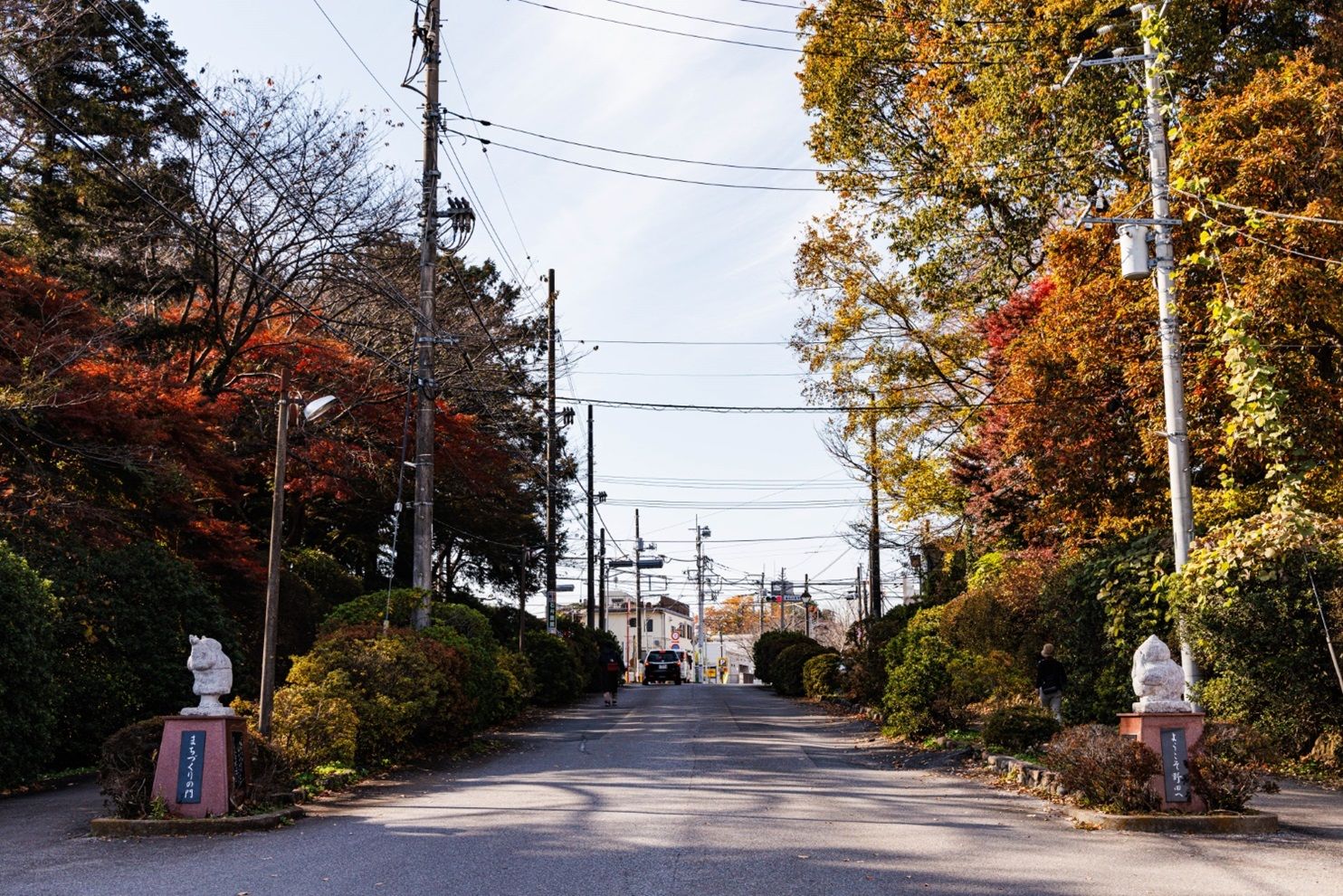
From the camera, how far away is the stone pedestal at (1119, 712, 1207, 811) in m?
10.8

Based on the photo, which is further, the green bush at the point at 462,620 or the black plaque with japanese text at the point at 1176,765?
the green bush at the point at 462,620

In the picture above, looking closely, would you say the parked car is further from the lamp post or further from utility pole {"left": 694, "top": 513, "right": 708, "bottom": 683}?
the lamp post

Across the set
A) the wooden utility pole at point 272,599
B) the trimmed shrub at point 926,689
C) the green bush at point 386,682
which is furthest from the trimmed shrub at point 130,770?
the trimmed shrub at point 926,689

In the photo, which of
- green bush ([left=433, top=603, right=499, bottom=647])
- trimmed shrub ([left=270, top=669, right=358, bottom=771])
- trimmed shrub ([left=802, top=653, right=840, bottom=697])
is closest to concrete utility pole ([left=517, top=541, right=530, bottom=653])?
green bush ([left=433, top=603, right=499, bottom=647])

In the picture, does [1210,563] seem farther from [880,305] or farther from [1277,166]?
[880,305]

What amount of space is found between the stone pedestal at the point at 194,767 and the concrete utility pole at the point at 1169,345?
35.4ft

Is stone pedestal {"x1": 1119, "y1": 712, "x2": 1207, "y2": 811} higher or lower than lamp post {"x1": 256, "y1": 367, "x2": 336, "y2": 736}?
lower

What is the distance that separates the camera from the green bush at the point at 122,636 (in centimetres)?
1608

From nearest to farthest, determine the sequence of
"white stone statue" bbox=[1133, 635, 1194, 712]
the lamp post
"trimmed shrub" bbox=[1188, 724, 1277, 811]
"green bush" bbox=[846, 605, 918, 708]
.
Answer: "trimmed shrub" bbox=[1188, 724, 1277, 811] < "white stone statue" bbox=[1133, 635, 1194, 712] < the lamp post < "green bush" bbox=[846, 605, 918, 708]

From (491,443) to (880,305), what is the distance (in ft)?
40.5

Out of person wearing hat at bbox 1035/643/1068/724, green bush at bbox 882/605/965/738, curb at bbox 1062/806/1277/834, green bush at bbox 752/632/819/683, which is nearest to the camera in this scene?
curb at bbox 1062/806/1277/834

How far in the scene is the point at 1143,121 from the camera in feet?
49.9

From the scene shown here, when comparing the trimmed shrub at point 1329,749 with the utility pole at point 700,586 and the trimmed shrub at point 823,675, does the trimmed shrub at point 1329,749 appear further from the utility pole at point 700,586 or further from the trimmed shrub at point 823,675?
the utility pole at point 700,586

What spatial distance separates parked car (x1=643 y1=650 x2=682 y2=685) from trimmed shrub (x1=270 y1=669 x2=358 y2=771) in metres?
48.7
